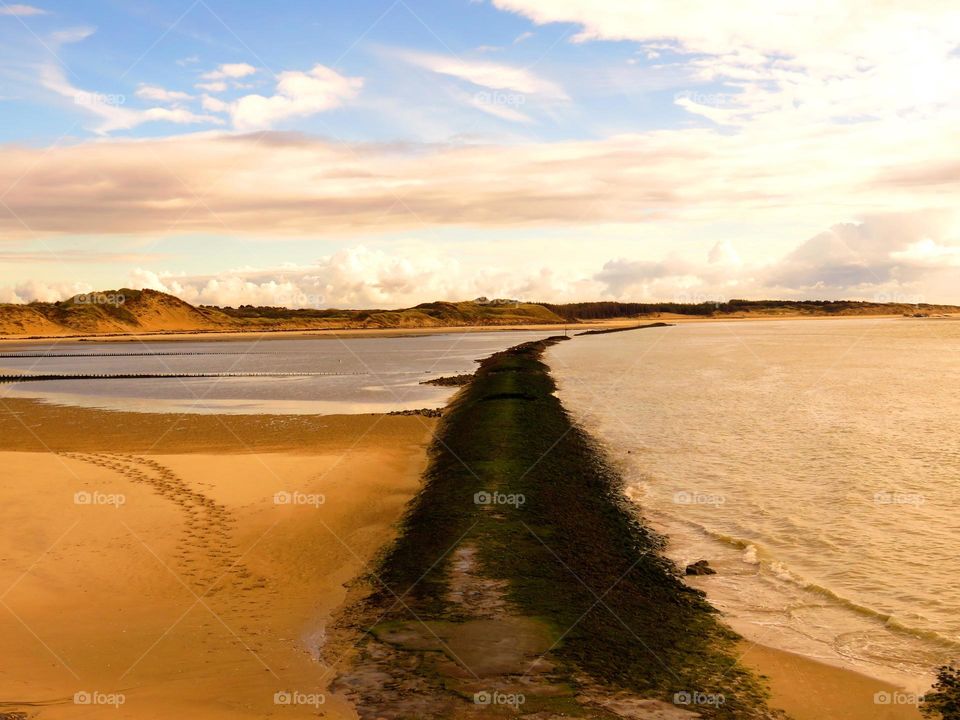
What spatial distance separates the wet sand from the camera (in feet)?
29.8

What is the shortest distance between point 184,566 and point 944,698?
12.2m

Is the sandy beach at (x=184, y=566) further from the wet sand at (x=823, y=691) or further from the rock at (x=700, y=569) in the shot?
the rock at (x=700, y=569)

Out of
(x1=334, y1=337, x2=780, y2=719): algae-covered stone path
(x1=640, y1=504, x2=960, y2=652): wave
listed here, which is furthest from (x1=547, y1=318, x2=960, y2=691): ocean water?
(x1=334, y1=337, x2=780, y2=719): algae-covered stone path

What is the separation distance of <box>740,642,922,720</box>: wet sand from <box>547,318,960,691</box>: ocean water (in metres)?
0.34

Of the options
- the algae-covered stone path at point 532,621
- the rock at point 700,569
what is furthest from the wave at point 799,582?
the algae-covered stone path at point 532,621

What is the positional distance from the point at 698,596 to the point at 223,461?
15.9 metres

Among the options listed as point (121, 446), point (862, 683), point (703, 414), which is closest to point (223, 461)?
point (121, 446)

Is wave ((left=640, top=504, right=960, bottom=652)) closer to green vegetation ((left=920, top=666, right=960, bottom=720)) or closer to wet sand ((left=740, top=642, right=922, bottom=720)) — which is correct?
green vegetation ((left=920, top=666, right=960, bottom=720))

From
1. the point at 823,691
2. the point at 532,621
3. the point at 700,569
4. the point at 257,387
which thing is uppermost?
the point at 257,387

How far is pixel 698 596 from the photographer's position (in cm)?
1291

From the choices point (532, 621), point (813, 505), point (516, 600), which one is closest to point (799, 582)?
point (516, 600)

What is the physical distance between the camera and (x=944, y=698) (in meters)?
9.42

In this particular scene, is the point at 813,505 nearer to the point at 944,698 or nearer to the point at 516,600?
the point at 944,698

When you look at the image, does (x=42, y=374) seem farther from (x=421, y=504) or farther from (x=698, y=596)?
(x=698, y=596)
